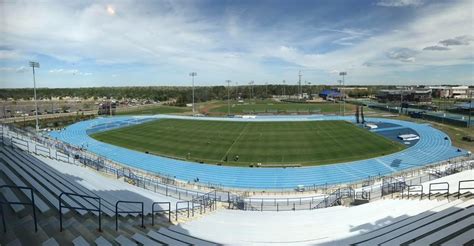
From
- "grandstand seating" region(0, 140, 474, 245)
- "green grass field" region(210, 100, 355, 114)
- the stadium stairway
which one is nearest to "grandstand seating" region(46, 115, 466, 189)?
"grandstand seating" region(0, 140, 474, 245)

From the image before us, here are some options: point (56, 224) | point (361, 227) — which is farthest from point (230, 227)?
point (56, 224)

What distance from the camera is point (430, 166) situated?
21.8m

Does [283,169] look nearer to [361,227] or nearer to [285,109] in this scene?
[361,227]

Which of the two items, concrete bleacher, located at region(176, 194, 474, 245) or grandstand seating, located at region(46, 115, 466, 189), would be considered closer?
concrete bleacher, located at region(176, 194, 474, 245)

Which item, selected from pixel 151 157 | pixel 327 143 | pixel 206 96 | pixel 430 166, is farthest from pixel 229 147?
pixel 206 96

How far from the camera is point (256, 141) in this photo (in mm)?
32562

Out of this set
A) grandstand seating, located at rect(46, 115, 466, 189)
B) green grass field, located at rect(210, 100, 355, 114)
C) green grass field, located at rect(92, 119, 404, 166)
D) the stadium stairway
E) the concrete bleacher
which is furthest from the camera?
green grass field, located at rect(210, 100, 355, 114)

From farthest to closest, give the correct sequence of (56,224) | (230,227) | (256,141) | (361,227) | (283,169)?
(256,141) < (283,169) < (230,227) < (361,227) < (56,224)

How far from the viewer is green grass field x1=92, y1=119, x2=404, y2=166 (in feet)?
86.0

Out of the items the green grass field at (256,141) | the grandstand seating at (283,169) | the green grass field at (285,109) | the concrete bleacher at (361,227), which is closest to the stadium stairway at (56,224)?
the concrete bleacher at (361,227)

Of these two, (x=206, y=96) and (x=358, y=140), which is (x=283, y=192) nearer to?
(x=358, y=140)

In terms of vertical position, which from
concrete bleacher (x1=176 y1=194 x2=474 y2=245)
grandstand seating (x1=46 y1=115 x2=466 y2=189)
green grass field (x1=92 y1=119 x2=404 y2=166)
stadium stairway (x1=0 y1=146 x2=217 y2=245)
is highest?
stadium stairway (x1=0 y1=146 x2=217 y2=245)

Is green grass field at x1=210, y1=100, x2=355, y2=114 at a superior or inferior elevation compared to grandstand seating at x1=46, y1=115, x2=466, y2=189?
superior

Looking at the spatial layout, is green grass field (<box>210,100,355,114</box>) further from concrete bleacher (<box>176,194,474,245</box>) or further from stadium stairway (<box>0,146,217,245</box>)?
stadium stairway (<box>0,146,217,245</box>)
